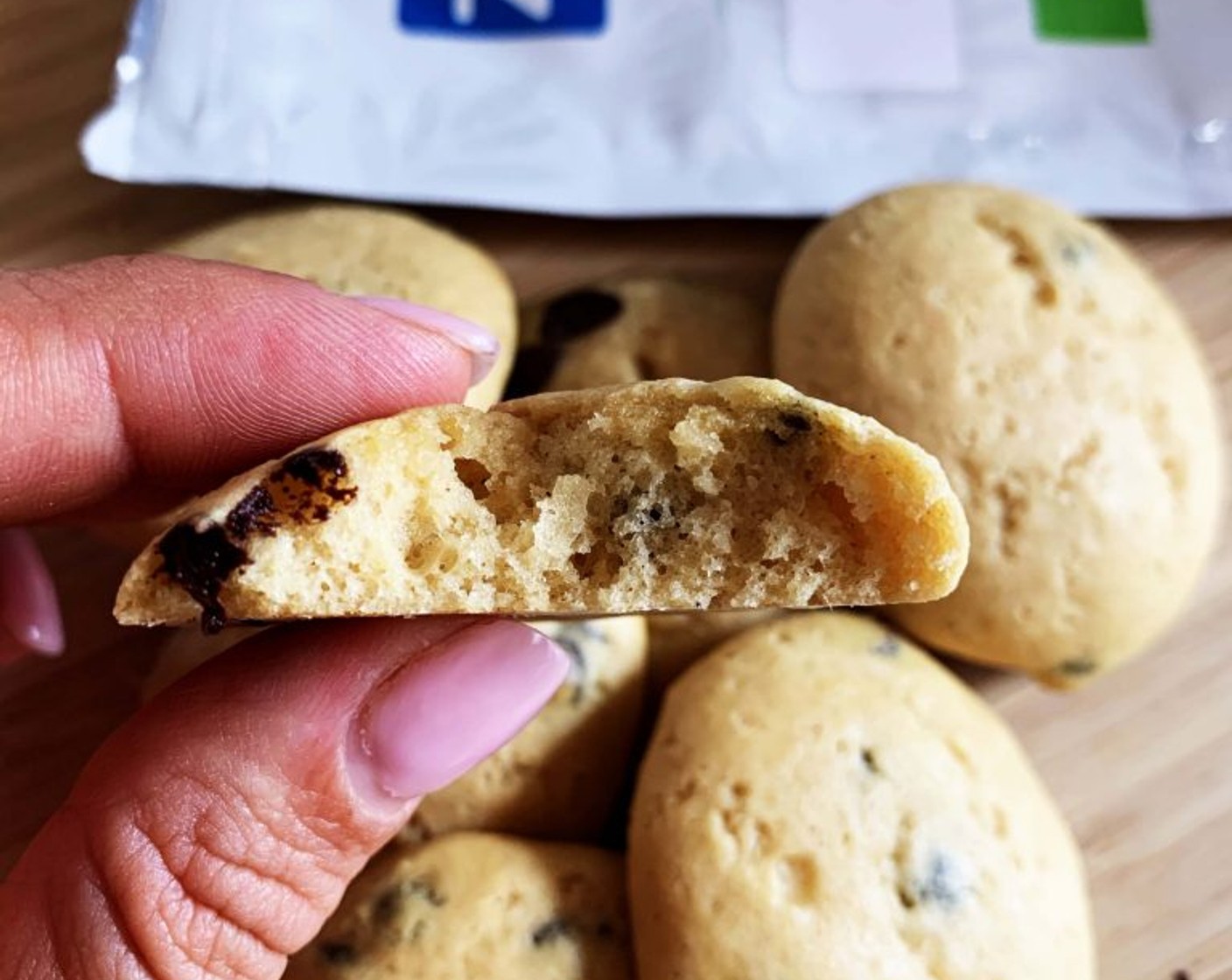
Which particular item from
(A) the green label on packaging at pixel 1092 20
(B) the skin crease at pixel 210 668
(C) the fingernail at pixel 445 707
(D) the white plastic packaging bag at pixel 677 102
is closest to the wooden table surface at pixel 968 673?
(D) the white plastic packaging bag at pixel 677 102

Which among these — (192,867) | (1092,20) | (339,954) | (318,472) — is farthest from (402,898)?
(1092,20)

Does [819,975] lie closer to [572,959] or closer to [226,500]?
[572,959]

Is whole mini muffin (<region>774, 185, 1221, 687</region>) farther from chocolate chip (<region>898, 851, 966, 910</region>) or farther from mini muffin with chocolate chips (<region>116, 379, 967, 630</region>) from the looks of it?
mini muffin with chocolate chips (<region>116, 379, 967, 630</region>)

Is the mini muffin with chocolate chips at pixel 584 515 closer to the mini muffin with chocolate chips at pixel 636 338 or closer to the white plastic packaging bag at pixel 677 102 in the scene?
the mini muffin with chocolate chips at pixel 636 338

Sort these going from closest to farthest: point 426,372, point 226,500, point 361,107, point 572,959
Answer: point 226,500 < point 426,372 < point 572,959 < point 361,107

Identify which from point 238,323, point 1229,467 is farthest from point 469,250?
point 1229,467

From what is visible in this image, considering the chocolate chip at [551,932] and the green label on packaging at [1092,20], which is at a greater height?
the green label on packaging at [1092,20]

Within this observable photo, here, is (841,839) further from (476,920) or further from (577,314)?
(577,314)

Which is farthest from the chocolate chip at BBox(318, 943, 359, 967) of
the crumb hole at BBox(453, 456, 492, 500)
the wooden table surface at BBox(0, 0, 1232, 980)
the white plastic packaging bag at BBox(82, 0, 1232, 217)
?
the white plastic packaging bag at BBox(82, 0, 1232, 217)
